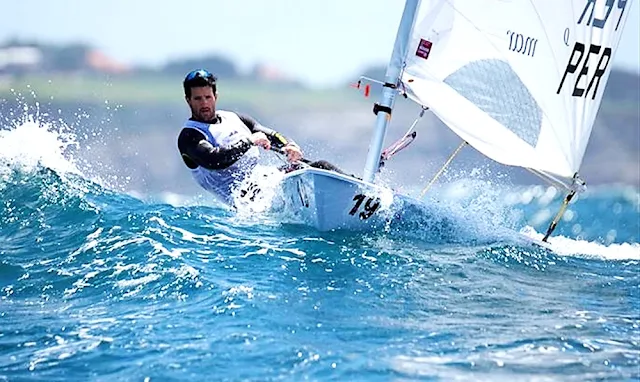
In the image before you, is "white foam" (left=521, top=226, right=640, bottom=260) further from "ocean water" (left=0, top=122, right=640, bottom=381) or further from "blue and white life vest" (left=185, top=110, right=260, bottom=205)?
"blue and white life vest" (left=185, top=110, right=260, bottom=205)

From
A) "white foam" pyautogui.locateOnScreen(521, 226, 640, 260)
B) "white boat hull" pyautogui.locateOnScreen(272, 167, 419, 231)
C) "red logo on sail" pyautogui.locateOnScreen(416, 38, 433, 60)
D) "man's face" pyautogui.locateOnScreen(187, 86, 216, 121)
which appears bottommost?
"white foam" pyautogui.locateOnScreen(521, 226, 640, 260)

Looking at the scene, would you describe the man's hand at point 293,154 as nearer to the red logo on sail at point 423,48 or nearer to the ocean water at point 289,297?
the ocean water at point 289,297

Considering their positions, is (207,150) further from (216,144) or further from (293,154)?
(293,154)

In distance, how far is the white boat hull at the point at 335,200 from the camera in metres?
5.82

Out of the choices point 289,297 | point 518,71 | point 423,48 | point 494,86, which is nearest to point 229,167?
point 423,48

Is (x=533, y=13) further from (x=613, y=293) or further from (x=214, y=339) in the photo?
(x=214, y=339)

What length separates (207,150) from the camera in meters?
6.23

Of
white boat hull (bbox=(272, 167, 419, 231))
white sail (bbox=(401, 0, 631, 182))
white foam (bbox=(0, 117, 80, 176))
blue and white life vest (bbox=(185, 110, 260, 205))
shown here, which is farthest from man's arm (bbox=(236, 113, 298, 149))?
white foam (bbox=(0, 117, 80, 176))

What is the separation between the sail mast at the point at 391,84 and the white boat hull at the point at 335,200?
0.22m

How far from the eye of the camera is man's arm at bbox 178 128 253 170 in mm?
6230

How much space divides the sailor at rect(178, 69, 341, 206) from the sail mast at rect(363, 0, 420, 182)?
0.29m

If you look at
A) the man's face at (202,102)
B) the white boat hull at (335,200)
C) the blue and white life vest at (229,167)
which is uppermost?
the man's face at (202,102)

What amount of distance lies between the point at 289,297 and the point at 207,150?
1.53m

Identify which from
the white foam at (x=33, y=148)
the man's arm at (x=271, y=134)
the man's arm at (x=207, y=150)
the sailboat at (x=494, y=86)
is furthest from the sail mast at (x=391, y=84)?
the white foam at (x=33, y=148)
